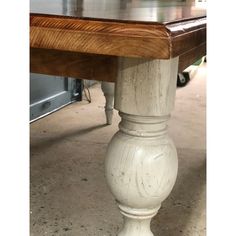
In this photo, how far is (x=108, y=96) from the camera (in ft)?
5.99

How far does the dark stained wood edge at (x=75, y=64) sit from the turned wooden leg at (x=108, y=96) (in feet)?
3.30

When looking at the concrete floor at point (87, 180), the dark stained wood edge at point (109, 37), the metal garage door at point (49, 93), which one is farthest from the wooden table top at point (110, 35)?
the metal garage door at point (49, 93)

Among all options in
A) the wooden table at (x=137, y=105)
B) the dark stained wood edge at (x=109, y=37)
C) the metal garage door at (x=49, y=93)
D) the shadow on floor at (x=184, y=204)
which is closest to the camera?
the dark stained wood edge at (x=109, y=37)

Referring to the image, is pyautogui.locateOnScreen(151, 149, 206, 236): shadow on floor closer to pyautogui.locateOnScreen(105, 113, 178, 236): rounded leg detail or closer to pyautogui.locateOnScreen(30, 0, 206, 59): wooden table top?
pyautogui.locateOnScreen(105, 113, 178, 236): rounded leg detail

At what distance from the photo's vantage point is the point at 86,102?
239cm

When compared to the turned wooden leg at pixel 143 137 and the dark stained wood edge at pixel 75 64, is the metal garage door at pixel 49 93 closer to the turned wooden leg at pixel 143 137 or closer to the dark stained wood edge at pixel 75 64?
the dark stained wood edge at pixel 75 64

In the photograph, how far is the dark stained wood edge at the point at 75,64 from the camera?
66 centimetres

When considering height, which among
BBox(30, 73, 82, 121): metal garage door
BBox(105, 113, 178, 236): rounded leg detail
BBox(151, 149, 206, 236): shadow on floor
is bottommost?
BBox(151, 149, 206, 236): shadow on floor

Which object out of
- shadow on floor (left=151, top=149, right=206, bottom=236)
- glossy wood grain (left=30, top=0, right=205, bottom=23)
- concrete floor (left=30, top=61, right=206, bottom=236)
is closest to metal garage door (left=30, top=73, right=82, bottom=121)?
concrete floor (left=30, top=61, right=206, bottom=236)

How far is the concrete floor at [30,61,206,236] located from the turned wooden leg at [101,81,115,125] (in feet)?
0.16

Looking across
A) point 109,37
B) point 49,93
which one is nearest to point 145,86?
point 109,37

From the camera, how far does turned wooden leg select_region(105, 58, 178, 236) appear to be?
2.01 ft
